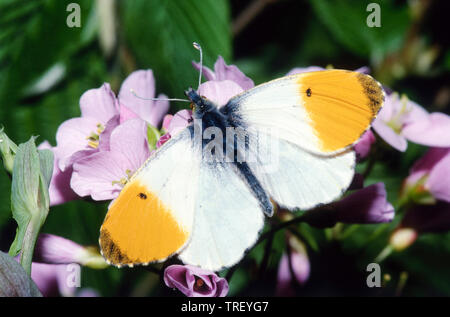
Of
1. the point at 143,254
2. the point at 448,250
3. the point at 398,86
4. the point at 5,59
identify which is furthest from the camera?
the point at 398,86

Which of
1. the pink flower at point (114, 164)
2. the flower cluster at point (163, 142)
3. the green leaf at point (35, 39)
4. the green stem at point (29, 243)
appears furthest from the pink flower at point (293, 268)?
Answer: the green leaf at point (35, 39)

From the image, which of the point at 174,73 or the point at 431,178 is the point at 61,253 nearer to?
the point at 174,73

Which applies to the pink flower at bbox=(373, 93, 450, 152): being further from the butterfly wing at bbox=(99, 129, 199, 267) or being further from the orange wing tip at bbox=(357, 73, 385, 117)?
the butterfly wing at bbox=(99, 129, 199, 267)

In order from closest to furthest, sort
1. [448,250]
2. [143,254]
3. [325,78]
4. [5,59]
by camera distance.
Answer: [143,254] → [325,78] → [5,59] → [448,250]

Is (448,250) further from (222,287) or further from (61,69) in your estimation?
(61,69)
